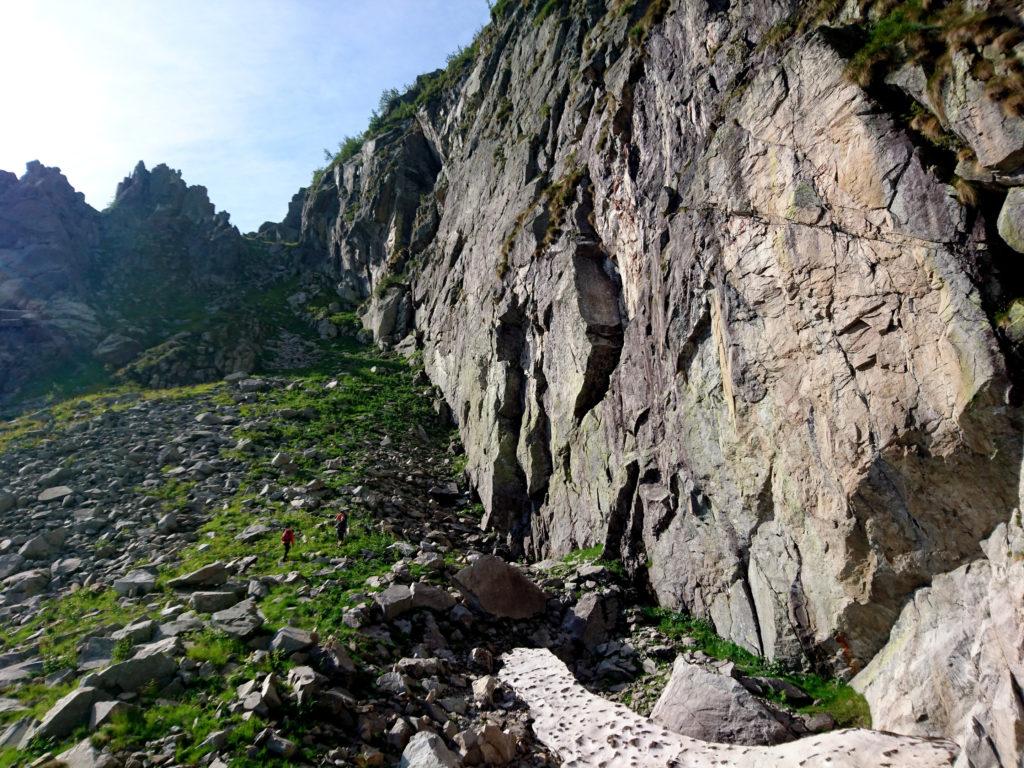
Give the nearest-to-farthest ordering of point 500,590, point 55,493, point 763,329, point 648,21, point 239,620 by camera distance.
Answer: point 239,620, point 763,329, point 500,590, point 55,493, point 648,21

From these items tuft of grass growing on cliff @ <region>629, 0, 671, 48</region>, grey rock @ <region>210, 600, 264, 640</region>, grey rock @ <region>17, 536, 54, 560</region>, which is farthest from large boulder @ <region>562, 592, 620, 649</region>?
tuft of grass growing on cliff @ <region>629, 0, 671, 48</region>

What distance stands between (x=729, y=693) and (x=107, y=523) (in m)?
23.7

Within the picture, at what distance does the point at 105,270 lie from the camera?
206 feet

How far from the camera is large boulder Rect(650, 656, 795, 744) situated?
38.0 feet

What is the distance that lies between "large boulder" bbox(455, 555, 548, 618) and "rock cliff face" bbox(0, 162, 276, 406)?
43918 mm

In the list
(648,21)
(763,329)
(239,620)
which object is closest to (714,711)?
(763,329)

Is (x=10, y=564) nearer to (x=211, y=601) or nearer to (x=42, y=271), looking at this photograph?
(x=211, y=601)

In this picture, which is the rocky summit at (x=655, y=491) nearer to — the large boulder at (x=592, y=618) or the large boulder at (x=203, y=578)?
the large boulder at (x=592, y=618)

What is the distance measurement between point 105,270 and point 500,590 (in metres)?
66.0

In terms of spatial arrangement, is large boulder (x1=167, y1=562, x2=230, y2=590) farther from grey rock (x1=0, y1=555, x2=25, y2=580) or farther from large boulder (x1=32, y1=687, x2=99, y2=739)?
grey rock (x1=0, y1=555, x2=25, y2=580)

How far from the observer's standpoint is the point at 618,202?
2405 cm

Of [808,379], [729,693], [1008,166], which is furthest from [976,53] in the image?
[729,693]

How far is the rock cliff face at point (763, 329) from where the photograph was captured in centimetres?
1155

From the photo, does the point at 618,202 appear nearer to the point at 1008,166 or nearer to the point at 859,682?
the point at 1008,166
